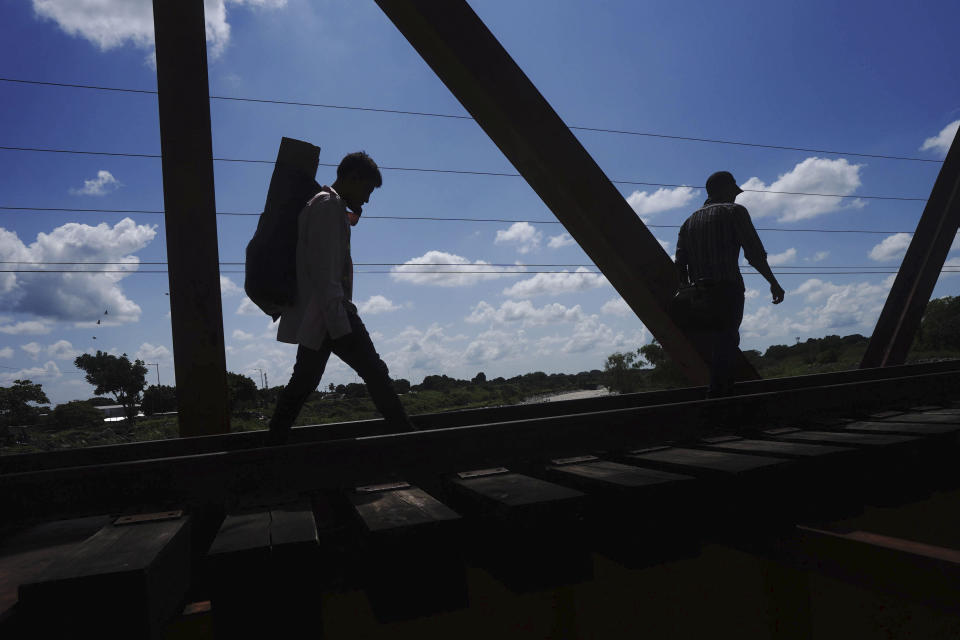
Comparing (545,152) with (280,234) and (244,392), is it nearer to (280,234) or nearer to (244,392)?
(280,234)

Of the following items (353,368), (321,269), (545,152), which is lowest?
(353,368)

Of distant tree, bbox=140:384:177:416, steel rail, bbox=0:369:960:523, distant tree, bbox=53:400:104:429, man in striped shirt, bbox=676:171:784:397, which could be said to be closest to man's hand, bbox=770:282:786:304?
man in striped shirt, bbox=676:171:784:397

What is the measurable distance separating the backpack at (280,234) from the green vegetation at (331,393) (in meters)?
10.3

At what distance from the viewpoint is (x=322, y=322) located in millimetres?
2355

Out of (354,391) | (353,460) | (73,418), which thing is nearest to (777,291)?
(353,460)

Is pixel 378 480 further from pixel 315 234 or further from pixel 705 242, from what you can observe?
pixel 705 242

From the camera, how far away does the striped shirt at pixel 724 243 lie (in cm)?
355

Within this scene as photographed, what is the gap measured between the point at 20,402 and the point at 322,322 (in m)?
24.5

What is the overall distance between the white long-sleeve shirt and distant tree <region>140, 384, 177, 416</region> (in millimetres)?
30373

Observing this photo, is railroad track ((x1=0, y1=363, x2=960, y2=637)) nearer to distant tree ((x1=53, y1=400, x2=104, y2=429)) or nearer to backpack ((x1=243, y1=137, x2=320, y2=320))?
backpack ((x1=243, y1=137, x2=320, y2=320))

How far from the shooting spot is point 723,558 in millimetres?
1657

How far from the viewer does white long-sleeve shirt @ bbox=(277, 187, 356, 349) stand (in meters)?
2.31

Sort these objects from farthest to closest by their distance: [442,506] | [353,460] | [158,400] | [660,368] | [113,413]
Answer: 1. [113,413]
2. [158,400]
3. [660,368]
4. [353,460]
5. [442,506]

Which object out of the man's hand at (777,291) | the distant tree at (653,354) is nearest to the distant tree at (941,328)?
the distant tree at (653,354)
